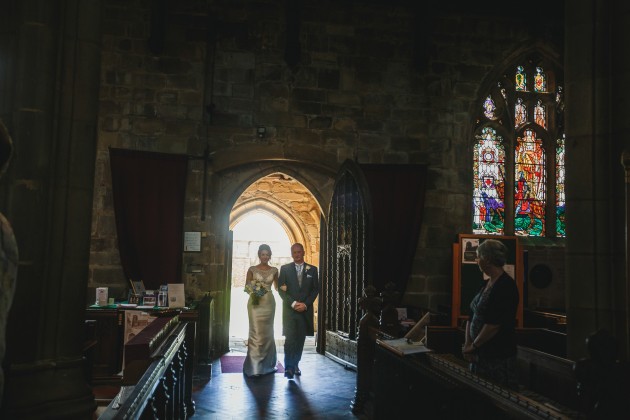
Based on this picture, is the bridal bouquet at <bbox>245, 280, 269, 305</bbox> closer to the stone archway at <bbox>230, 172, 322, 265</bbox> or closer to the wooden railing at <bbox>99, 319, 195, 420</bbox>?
the wooden railing at <bbox>99, 319, 195, 420</bbox>

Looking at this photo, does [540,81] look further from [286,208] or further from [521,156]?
[286,208]

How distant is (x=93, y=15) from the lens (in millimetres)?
3490

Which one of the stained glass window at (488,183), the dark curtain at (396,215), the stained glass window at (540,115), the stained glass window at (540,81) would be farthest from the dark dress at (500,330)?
the stained glass window at (540,81)

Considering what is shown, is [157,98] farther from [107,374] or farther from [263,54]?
[107,374]

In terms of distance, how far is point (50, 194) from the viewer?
326cm

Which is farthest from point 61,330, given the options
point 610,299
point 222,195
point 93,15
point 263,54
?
point 263,54

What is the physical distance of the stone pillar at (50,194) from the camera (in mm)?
3129

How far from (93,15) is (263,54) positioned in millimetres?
5124

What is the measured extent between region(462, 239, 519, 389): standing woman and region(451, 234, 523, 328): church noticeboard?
4.17m

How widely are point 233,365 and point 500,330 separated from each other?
4.72 m

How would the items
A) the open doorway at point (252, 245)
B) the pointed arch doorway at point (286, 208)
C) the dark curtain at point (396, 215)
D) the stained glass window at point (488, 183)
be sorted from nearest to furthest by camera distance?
the dark curtain at point (396, 215)
the stained glass window at point (488, 183)
the pointed arch doorway at point (286, 208)
the open doorway at point (252, 245)

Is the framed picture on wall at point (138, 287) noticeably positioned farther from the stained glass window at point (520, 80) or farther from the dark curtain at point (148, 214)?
the stained glass window at point (520, 80)

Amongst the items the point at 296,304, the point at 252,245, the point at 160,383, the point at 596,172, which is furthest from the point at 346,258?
the point at 252,245

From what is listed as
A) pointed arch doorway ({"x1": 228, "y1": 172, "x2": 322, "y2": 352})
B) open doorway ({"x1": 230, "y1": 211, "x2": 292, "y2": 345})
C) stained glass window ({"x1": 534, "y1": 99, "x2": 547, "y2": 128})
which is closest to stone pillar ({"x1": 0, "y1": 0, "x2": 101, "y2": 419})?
pointed arch doorway ({"x1": 228, "y1": 172, "x2": 322, "y2": 352})
